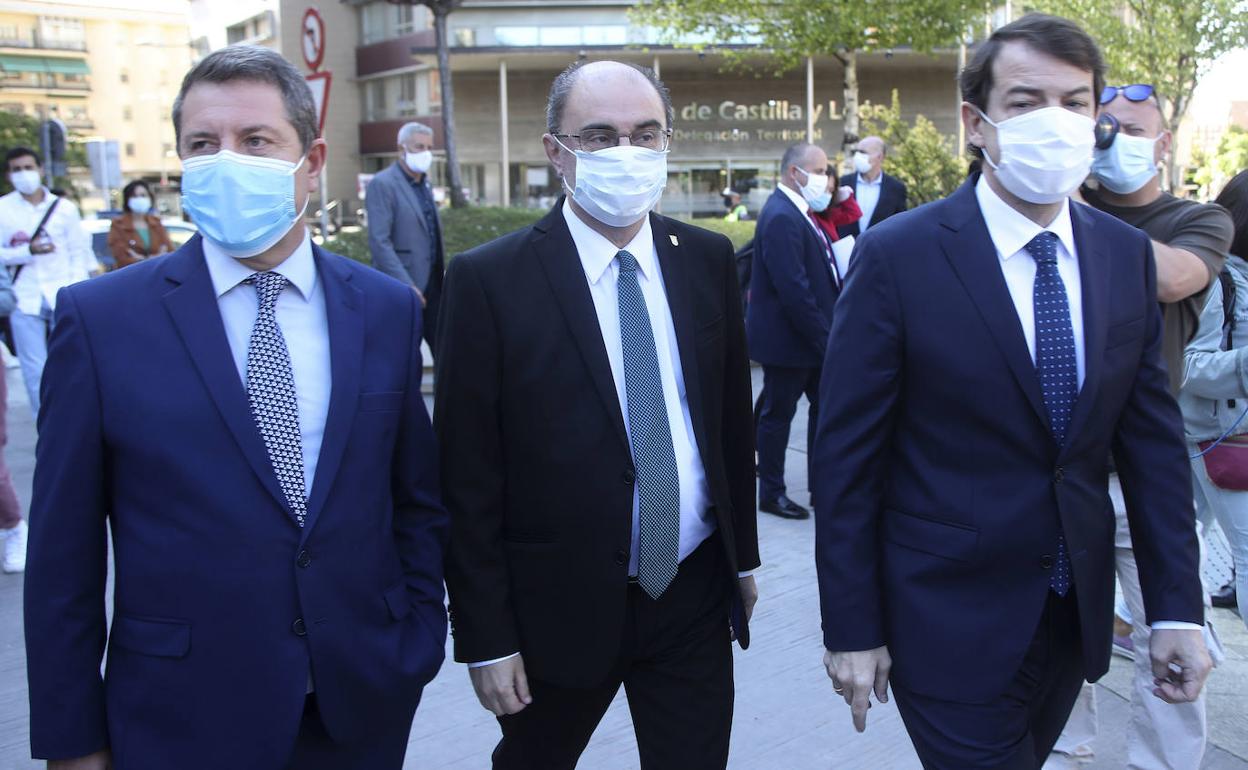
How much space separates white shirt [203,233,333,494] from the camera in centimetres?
211

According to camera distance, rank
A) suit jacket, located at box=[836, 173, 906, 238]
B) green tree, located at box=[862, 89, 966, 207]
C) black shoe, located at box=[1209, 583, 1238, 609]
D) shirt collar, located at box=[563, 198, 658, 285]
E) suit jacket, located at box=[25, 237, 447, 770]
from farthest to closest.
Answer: green tree, located at box=[862, 89, 966, 207]
suit jacket, located at box=[836, 173, 906, 238]
black shoe, located at box=[1209, 583, 1238, 609]
shirt collar, located at box=[563, 198, 658, 285]
suit jacket, located at box=[25, 237, 447, 770]

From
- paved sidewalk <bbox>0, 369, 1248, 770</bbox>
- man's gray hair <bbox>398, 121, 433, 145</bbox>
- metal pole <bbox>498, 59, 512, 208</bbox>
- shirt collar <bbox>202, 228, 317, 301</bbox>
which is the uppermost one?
metal pole <bbox>498, 59, 512, 208</bbox>

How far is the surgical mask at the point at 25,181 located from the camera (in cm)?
766

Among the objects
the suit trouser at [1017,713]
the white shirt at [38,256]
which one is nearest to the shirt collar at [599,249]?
the suit trouser at [1017,713]

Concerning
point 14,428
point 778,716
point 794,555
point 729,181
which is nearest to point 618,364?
point 778,716

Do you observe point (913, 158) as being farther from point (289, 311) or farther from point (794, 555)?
point (289, 311)

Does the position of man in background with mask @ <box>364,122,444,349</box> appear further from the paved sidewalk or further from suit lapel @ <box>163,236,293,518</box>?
suit lapel @ <box>163,236,293,518</box>

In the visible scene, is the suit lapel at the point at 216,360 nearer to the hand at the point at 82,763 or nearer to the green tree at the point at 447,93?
the hand at the point at 82,763

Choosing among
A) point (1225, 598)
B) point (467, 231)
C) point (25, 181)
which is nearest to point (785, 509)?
point (1225, 598)

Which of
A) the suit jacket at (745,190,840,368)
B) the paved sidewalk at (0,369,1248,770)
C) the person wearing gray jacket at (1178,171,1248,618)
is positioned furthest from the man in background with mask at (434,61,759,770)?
the suit jacket at (745,190,840,368)

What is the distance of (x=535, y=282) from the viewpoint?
254 centimetres

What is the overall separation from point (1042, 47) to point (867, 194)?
784 centimetres

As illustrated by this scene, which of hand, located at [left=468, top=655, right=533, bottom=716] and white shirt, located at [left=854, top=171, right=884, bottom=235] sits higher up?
white shirt, located at [left=854, top=171, right=884, bottom=235]

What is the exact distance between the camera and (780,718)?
4.10 meters
